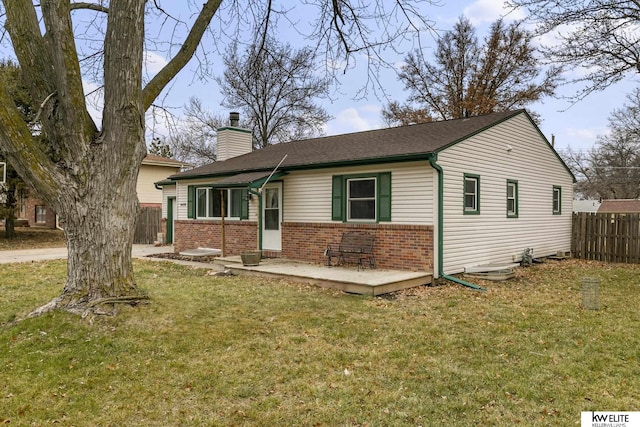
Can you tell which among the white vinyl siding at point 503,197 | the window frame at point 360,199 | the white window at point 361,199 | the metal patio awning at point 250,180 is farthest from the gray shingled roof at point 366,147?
the white window at point 361,199

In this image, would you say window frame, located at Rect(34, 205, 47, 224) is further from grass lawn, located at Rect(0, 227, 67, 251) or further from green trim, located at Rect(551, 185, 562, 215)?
green trim, located at Rect(551, 185, 562, 215)

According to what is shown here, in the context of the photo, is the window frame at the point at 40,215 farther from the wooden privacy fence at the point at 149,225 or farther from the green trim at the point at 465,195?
the green trim at the point at 465,195

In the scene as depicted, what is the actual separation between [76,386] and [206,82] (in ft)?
19.0

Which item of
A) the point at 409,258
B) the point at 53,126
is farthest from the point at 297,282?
the point at 53,126

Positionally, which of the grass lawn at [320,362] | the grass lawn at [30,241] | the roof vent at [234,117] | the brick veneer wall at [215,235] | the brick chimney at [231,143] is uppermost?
the roof vent at [234,117]

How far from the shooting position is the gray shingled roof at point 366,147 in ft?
33.3

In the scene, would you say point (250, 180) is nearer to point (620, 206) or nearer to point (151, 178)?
point (151, 178)

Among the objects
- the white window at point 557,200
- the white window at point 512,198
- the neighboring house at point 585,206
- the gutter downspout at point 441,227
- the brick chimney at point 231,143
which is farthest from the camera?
the neighboring house at point 585,206

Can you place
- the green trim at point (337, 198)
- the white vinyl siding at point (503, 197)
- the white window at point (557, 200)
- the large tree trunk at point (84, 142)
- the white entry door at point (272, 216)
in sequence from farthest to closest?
the white window at point (557, 200) < the white entry door at point (272, 216) < the green trim at point (337, 198) < the white vinyl siding at point (503, 197) < the large tree trunk at point (84, 142)

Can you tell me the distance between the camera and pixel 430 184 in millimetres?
9531

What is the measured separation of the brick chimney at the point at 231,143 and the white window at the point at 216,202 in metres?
2.47

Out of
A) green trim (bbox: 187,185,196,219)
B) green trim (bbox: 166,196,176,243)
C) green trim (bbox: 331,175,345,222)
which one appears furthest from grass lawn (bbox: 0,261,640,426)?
green trim (bbox: 166,196,176,243)

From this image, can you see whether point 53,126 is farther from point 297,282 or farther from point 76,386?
point 297,282

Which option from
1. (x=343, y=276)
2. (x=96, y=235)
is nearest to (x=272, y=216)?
(x=343, y=276)
